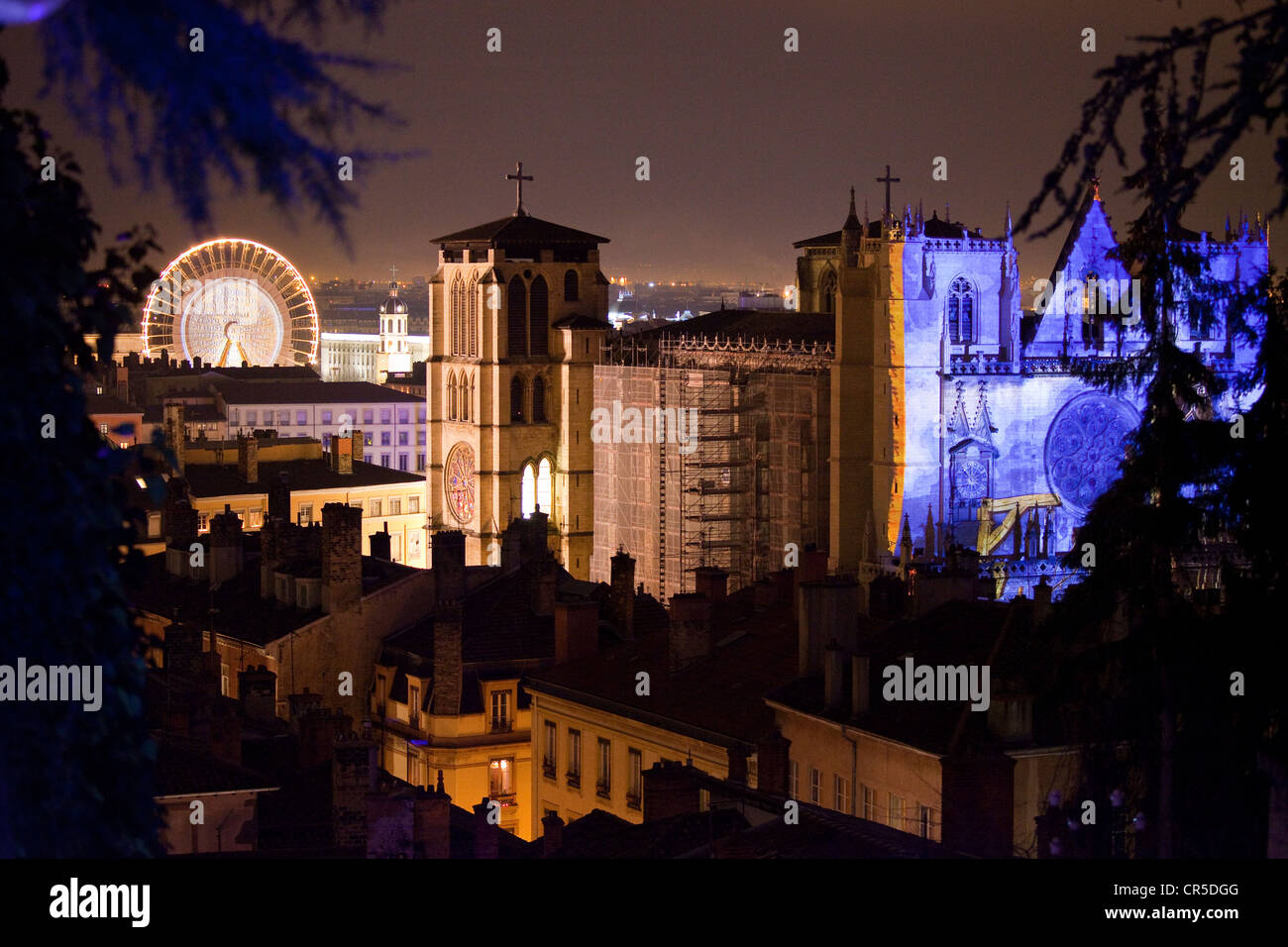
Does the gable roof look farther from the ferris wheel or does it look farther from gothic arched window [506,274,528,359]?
the ferris wheel

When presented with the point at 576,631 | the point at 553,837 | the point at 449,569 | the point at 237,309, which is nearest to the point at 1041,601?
the point at 553,837

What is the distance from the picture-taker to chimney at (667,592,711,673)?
101 feet

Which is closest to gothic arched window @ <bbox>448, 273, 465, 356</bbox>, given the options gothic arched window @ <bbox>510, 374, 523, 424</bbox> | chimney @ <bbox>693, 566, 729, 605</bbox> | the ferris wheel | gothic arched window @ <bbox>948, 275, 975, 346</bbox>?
gothic arched window @ <bbox>510, 374, 523, 424</bbox>

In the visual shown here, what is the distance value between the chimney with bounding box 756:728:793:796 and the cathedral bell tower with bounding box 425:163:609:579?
58441 mm

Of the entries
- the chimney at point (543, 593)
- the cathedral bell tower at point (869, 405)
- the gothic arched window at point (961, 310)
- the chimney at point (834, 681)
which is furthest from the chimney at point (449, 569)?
the gothic arched window at point (961, 310)

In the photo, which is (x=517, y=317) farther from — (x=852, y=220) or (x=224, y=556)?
(x=224, y=556)

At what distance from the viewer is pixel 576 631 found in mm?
34406

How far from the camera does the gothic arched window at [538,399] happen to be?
86.8 metres

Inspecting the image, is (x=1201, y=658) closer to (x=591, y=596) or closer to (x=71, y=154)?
(x=71, y=154)

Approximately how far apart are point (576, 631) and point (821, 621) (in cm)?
850

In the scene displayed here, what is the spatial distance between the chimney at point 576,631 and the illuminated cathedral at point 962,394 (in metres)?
20.1

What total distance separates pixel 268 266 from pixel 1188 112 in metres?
116

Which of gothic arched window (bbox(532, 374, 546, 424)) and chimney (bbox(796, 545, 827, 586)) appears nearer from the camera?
chimney (bbox(796, 545, 827, 586))
